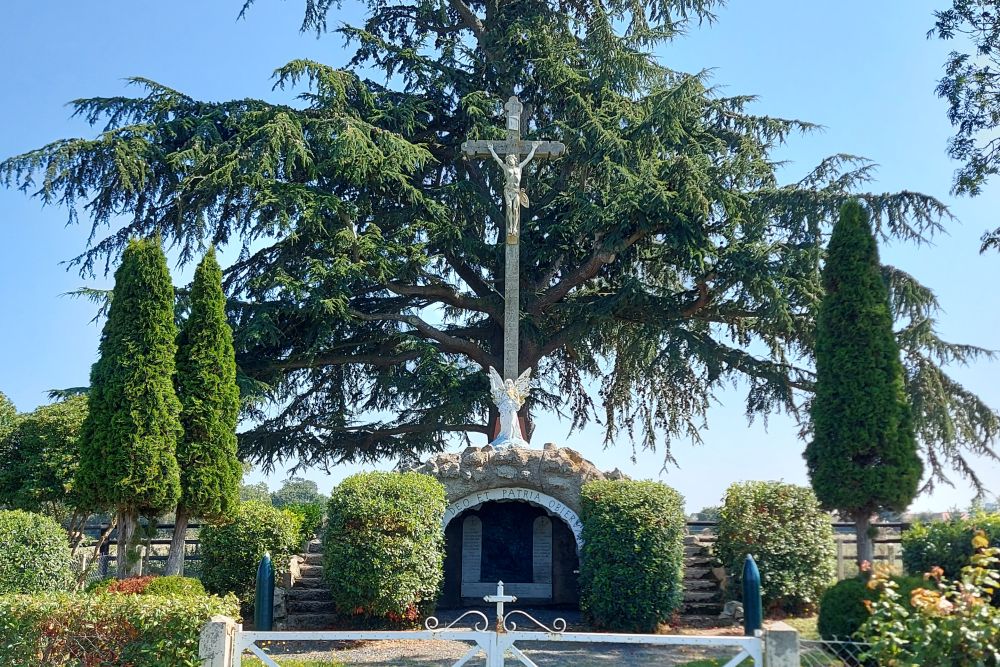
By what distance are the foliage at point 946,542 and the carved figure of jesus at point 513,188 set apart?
29.2 feet

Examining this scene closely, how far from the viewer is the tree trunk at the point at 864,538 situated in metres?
13.6

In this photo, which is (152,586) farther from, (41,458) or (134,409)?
(41,458)

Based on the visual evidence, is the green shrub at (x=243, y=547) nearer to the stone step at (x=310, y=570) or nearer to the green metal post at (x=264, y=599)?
the stone step at (x=310, y=570)

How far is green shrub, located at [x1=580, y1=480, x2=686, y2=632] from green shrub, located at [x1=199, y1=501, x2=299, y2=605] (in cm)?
497

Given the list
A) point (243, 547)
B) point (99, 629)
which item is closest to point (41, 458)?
point (243, 547)

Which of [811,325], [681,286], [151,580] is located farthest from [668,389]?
[151,580]

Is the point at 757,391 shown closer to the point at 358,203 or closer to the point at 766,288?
the point at 766,288

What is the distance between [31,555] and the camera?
13523 millimetres

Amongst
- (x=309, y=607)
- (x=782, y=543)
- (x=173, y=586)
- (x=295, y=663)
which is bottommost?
(x=295, y=663)

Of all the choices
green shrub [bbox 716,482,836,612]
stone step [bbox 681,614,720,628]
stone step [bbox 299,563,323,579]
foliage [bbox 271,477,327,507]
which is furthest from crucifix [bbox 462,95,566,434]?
foliage [bbox 271,477,327,507]

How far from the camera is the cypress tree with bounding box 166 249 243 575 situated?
1488 centimetres

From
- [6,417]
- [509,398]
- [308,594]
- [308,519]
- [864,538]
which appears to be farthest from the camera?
[6,417]

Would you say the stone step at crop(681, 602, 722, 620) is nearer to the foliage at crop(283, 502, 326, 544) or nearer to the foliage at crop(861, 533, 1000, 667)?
the foliage at crop(283, 502, 326, 544)

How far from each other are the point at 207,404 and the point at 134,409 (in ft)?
3.98
